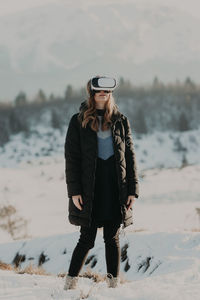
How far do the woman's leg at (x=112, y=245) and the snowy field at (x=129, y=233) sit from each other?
0.19 m

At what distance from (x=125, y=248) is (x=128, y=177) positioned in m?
3.88

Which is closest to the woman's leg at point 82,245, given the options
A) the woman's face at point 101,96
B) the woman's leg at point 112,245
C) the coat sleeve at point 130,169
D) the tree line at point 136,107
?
the woman's leg at point 112,245

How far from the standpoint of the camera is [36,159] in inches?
1727

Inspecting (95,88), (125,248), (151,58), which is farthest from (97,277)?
(151,58)

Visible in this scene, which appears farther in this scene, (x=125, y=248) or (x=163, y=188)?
(x=163, y=188)

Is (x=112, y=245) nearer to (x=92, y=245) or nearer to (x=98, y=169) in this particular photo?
(x=92, y=245)

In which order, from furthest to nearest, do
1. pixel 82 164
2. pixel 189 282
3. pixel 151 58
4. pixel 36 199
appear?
pixel 151 58 < pixel 36 199 < pixel 189 282 < pixel 82 164

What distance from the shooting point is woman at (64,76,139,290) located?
146 inches

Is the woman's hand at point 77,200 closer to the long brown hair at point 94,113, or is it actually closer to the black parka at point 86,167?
the black parka at point 86,167

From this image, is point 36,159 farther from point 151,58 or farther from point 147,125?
point 151,58

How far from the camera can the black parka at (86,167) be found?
12.1ft

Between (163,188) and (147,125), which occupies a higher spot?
(147,125)

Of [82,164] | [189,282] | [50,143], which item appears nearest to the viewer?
[82,164]

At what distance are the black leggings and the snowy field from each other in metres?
0.20
